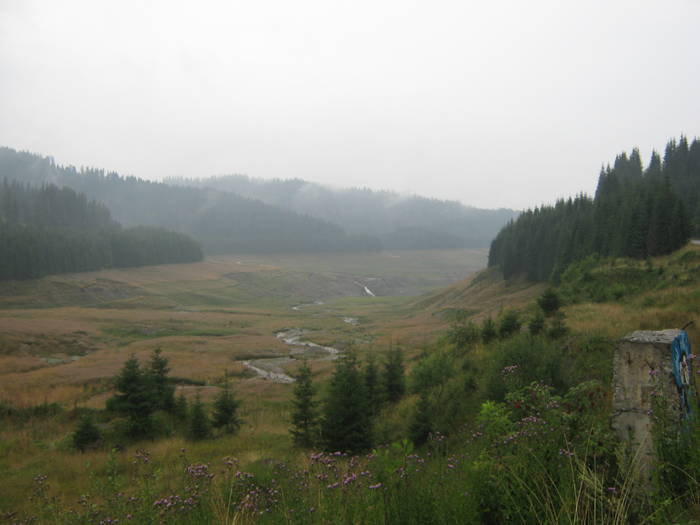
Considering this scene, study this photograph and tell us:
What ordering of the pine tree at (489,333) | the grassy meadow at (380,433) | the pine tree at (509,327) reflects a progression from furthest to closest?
1. the pine tree at (489,333)
2. the pine tree at (509,327)
3. the grassy meadow at (380,433)

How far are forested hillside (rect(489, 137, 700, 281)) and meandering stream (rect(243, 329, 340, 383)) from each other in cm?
3762

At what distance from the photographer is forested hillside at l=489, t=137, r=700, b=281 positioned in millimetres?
48406

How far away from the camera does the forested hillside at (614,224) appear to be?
48.4 meters

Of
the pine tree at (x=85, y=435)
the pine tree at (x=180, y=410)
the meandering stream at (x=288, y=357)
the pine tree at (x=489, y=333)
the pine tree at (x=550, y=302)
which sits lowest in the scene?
the meandering stream at (x=288, y=357)

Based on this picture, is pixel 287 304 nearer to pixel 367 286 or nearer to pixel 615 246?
pixel 367 286

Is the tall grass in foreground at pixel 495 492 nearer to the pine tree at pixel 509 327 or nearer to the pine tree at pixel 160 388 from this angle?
the pine tree at pixel 160 388

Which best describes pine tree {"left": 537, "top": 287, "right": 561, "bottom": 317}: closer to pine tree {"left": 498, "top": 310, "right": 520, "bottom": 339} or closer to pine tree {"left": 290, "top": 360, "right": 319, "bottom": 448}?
pine tree {"left": 498, "top": 310, "right": 520, "bottom": 339}

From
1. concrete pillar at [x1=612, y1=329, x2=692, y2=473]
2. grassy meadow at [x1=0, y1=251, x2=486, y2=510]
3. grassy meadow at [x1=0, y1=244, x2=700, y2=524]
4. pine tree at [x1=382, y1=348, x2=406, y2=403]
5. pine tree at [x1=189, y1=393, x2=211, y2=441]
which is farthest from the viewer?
pine tree at [x1=382, y1=348, x2=406, y2=403]

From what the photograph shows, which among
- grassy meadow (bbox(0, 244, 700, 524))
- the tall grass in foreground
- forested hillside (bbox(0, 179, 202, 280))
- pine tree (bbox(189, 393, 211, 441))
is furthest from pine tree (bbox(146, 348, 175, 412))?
forested hillside (bbox(0, 179, 202, 280))

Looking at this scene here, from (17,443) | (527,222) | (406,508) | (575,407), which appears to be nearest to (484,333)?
(575,407)

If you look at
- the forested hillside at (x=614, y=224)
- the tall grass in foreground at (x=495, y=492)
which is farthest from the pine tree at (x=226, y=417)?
the forested hillside at (x=614, y=224)

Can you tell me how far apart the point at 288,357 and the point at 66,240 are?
95.0 m

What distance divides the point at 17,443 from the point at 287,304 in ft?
288

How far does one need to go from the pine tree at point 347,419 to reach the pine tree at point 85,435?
393 inches
